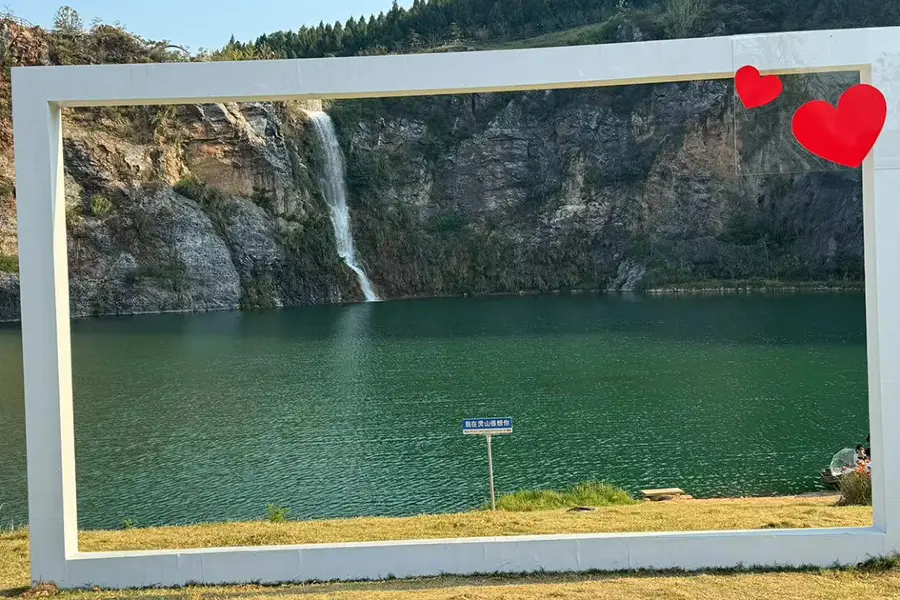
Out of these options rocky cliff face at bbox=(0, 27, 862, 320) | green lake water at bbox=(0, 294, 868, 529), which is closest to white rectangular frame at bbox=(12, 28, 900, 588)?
green lake water at bbox=(0, 294, 868, 529)

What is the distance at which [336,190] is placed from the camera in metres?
57.8

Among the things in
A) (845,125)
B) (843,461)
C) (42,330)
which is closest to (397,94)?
(42,330)

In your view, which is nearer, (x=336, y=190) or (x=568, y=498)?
(x=568, y=498)

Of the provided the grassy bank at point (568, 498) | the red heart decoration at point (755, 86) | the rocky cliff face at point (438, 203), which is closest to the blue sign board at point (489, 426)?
the grassy bank at point (568, 498)

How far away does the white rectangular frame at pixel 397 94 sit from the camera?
4438 millimetres

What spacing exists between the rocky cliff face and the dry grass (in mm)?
38603

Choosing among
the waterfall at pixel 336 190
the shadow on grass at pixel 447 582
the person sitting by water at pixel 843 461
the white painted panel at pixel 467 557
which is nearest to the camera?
the shadow on grass at pixel 447 582

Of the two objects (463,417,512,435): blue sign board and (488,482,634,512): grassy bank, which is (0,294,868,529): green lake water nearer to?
(488,482,634,512): grassy bank

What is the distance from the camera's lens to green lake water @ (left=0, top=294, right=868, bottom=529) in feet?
39.4

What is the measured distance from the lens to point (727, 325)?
31.5 m

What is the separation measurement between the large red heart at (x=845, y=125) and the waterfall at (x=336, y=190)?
51.2 m

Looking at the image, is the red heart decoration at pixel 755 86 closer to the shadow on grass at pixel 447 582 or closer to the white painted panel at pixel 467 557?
the white painted panel at pixel 467 557

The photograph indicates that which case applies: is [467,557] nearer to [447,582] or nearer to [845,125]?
[447,582]

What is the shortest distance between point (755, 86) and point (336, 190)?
54.3 metres
